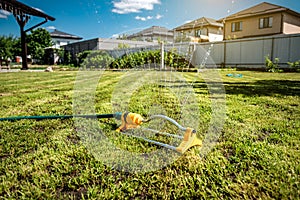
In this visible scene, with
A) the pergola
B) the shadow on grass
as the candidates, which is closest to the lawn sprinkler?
the shadow on grass

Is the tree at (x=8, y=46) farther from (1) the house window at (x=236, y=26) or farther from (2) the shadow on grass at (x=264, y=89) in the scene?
(2) the shadow on grass at (x=264, y=89)

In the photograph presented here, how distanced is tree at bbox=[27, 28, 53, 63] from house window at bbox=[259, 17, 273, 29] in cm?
2404

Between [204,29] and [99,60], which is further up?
[204,29]

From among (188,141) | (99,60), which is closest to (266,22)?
(99,60)

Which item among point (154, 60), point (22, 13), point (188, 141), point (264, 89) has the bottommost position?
point (188, 141)

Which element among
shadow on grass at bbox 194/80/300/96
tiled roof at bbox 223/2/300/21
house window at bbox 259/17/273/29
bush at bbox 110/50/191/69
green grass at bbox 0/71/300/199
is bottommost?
green grass at bbox 0/71/300/199

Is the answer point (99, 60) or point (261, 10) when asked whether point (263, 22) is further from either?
point (99, 60)

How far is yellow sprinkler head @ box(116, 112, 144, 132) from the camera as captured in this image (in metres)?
2.00

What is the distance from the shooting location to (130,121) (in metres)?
2.02

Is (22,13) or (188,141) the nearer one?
(188,141)

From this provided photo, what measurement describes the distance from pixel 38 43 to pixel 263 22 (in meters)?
→ 27.8

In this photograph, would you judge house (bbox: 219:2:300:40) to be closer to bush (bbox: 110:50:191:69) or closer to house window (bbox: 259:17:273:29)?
house window (bbox: 259:17:273:29)

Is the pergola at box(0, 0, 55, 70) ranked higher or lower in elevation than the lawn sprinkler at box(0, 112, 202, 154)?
higher

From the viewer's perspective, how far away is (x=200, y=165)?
1426 mm
